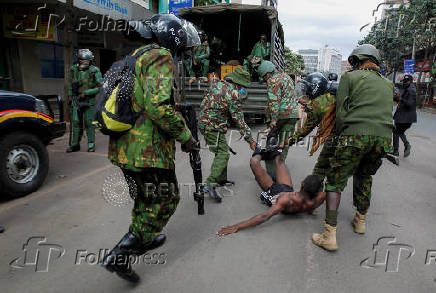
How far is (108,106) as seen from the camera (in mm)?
1976

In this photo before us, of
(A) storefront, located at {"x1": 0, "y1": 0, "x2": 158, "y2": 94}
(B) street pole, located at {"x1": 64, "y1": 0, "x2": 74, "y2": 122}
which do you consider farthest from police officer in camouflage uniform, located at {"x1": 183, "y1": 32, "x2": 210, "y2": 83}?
(B) street pole, located at {"x1": 64, "y1": 0, "x2": 74, "y2": 122}

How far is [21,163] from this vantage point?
159 inches

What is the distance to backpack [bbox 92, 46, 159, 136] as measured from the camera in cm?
197

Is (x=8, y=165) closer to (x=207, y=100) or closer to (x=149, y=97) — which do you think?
(x=207, y=100)

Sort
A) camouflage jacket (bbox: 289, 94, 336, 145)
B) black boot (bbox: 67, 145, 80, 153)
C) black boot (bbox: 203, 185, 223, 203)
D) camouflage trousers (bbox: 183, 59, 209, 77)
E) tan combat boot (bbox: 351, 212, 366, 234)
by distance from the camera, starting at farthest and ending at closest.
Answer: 1. camouflage trousers (bbox: 183, 59, 209, 77)
2. black boot (bbox: 67, 145, 80, 153)
3. black boot (bbox: 203, 185, 223, 203)
4. tan combat boot (bbox: 351, 212, 366, 234)
5. camouflage jacket (bbox: 289, 94, 336, 145)

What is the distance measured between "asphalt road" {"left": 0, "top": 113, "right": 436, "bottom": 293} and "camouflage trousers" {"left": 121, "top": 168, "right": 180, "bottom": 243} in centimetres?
47

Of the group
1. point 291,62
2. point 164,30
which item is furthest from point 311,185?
point 291,62

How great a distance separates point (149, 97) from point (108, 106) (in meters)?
0.28

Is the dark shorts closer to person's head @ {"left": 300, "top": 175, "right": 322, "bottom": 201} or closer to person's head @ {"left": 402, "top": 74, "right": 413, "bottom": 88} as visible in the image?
person's head @ {"left": 300, "top": 175, "right": 322, "bottom": 201}

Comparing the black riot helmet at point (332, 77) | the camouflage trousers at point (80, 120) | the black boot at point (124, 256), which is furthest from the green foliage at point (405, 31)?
the black boot at point (124, 256)

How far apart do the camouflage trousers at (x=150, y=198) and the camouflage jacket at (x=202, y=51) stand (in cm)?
812

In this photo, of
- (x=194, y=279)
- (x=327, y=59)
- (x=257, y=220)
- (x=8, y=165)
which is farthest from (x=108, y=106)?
(x=327, y=59)

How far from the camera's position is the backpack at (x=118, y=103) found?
1.97 metres

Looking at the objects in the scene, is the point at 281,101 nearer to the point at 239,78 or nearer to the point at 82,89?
the point at 239,78
